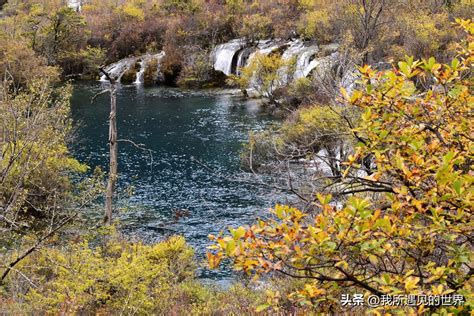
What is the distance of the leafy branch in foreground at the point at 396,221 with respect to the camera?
2949mm

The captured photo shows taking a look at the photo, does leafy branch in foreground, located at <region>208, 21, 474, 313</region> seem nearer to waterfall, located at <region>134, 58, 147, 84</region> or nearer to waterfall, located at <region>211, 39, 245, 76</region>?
waterfall, located at <region>211, 39, 245, 76</region>

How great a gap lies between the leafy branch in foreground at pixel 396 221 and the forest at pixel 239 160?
0.02 metres

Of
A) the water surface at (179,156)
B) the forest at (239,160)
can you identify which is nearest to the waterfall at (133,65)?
the forest at (239,160)

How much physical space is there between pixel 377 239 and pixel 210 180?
21057 mm

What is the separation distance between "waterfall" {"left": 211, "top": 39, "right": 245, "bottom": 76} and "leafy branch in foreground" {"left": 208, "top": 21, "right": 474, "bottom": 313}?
49.0 m

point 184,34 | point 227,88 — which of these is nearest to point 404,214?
point 227,88

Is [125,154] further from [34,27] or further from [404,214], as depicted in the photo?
[34,27]

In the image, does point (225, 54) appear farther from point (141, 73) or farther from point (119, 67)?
point (119, 67)

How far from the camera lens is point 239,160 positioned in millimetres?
26281

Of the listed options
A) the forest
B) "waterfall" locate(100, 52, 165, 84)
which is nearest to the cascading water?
the forest

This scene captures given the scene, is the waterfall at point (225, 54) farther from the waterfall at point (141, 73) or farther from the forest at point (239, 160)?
the waterfall at point (141, 73)

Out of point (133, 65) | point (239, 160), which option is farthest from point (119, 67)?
point (239, 160)

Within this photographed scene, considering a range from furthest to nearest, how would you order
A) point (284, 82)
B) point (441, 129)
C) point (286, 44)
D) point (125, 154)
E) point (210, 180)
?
point (286, 44) < point (284, 82) < point (125, 154) < point (210, 180) < point (441, 129)

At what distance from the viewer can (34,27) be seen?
5278 cm
